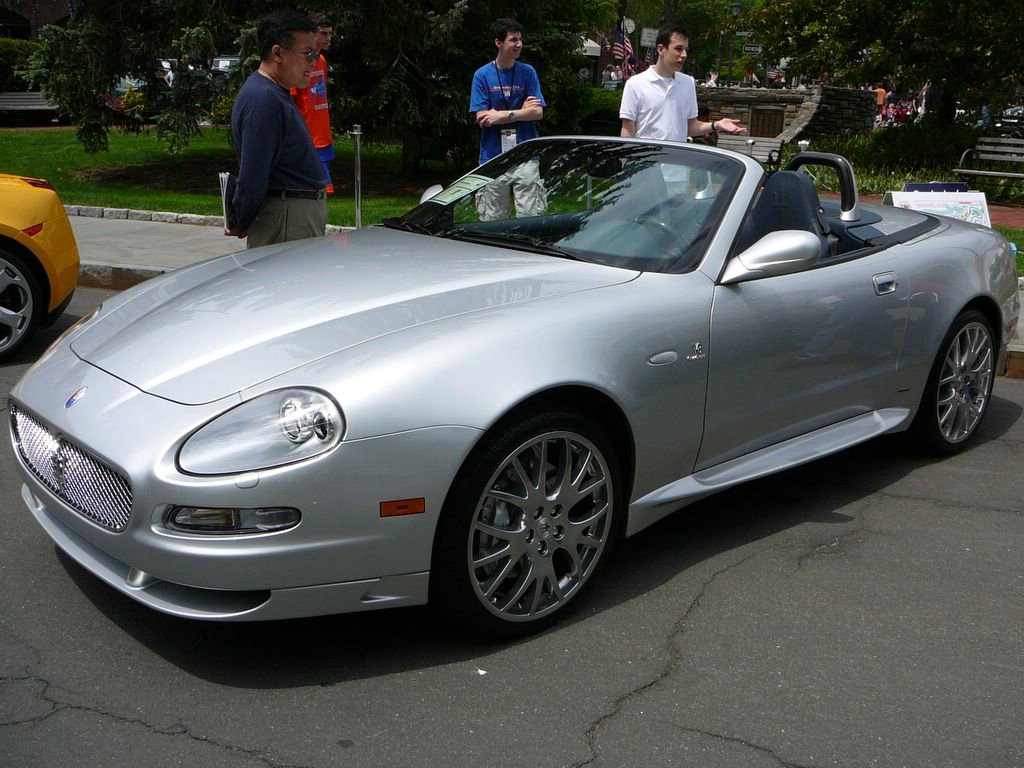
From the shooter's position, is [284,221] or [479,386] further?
[284,221]

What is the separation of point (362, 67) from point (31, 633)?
13.4m

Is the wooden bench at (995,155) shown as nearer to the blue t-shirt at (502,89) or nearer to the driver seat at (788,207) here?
the blue t-shirt at (502,89)

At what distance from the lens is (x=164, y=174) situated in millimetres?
16391

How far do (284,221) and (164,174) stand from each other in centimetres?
1168

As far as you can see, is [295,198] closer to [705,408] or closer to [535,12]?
[705,408]

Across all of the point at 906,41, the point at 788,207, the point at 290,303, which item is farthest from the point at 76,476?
the point at 906,41

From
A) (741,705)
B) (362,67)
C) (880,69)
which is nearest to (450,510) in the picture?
(741,705)

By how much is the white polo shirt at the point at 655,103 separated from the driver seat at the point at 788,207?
302 centimetres

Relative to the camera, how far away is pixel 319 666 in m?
3.20

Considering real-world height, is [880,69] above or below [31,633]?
above

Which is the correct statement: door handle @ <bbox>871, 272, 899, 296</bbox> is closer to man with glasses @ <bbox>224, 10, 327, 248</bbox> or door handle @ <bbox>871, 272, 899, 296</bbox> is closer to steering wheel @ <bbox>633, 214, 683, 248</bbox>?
steering wheel @ <bbox>633, 214, 683, 248</bbox>

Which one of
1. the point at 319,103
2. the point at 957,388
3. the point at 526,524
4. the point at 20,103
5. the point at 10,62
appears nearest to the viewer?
the point at 526,524

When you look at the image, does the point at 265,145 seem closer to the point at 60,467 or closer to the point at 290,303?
the point at 290,303

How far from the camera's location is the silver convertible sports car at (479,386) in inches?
115
